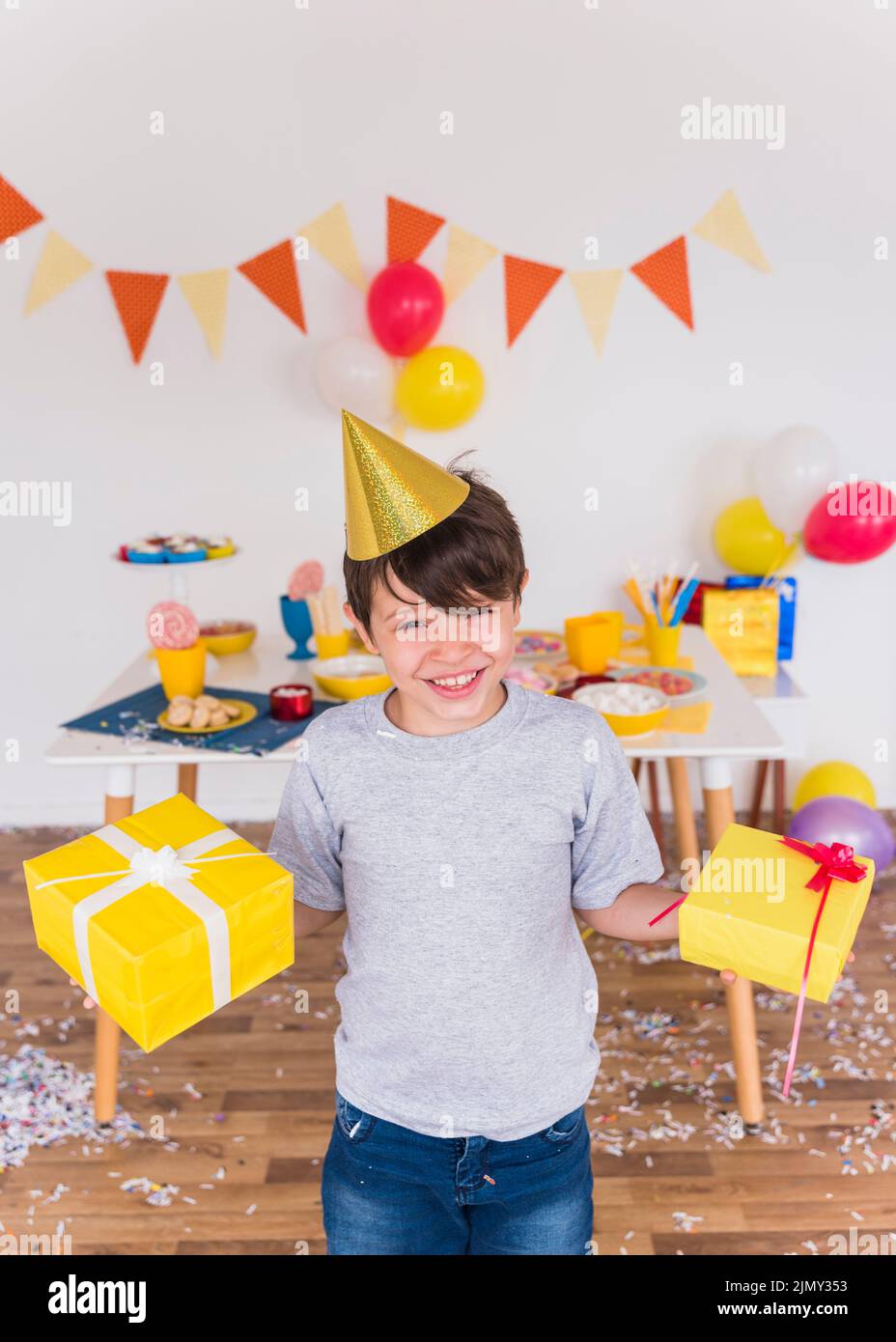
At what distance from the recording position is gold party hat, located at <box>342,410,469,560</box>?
1055mm

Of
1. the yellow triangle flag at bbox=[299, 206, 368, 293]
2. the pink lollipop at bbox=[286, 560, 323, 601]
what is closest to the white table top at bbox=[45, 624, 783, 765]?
the pink lollipop at bbox=[286, 560, 323, 601]

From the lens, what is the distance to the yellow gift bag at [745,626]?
3.07 meters

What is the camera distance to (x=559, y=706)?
1.20 m

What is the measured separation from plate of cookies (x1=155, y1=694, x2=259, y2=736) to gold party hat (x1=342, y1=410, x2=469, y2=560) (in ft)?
3.39

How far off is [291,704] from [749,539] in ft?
5.33

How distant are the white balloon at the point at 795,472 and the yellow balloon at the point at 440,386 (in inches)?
32.2

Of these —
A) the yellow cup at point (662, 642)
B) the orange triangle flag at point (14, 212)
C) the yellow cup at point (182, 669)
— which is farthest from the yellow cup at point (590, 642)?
the orange triangle flag at point (14, 212)

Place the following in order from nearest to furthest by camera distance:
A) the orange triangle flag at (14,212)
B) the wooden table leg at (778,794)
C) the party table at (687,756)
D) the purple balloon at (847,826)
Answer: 1. the party table at (687,756)
2. the purple balloon at (847,826)
3. the orange triangle flag at (14,212)
4. the wooden table leg at (778,794)

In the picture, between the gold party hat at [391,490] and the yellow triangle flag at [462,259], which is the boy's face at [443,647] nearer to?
the gold party hat at [391,490]

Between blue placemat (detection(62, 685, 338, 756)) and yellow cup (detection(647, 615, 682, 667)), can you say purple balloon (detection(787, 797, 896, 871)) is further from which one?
blue placemat (detection(62, 685, 338, 756))
